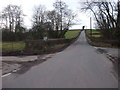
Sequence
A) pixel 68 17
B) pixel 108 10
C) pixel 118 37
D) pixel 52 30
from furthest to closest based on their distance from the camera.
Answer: pixel 68 17
pixel 52 30
pixel 108 10
pixel 118 37

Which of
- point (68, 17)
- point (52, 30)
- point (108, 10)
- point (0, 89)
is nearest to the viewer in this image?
point (0, 89)

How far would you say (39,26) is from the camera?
57.3 meters

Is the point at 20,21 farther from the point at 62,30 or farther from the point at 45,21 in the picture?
the point at 62,30

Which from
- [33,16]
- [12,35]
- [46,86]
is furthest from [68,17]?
[46,86]

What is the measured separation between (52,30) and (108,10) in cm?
1840

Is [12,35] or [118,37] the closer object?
[118,37]

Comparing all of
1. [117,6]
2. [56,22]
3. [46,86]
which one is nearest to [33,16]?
[56,22]

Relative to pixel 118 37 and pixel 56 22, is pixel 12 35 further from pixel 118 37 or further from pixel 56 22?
pixel 118 37

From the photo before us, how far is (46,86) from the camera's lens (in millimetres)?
8070

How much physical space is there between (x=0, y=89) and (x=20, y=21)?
62.0 meters

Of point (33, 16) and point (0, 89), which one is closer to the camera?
point (0, 89)

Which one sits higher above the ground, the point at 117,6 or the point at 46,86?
the point at 117,6

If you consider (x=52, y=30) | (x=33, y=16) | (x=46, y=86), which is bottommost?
(x=46, y=86)

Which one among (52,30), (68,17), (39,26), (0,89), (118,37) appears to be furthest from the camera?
(68,17)
